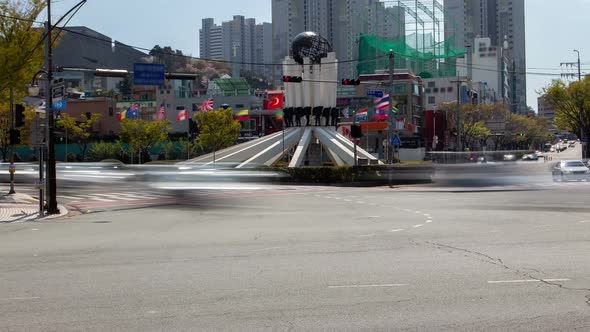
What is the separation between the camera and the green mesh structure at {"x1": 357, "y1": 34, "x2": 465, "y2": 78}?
388 feet

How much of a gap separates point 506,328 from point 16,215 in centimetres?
2100

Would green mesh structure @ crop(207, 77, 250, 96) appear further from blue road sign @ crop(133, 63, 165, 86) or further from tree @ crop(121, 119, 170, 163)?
blue road sign @ crop(133, 63, 165, 86)

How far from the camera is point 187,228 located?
1877 centimetres

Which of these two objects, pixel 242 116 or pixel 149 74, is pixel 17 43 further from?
pixel 242 116

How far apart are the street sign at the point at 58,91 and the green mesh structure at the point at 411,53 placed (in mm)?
90763

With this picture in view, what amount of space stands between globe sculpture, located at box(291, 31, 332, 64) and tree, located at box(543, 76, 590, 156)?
26.7 m

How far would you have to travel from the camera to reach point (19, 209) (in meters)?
26.3

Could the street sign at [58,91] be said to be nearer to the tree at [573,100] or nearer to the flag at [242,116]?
the tree at [573,100]

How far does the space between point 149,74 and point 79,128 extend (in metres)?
54.9

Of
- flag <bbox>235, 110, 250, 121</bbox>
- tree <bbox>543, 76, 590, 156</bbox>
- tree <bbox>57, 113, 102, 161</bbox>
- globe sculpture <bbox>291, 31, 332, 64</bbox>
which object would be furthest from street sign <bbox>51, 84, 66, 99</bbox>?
flag <bbox>235, 110, 250, 121</bbox>

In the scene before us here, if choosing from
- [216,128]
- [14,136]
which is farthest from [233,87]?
[14,136]

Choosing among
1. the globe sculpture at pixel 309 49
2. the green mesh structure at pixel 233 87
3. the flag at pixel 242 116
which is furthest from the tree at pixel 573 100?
the green mesh structure at pixel 233 87

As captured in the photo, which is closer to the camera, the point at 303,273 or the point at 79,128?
the point at 303,273

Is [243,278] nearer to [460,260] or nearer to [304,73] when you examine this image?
[460,260]
